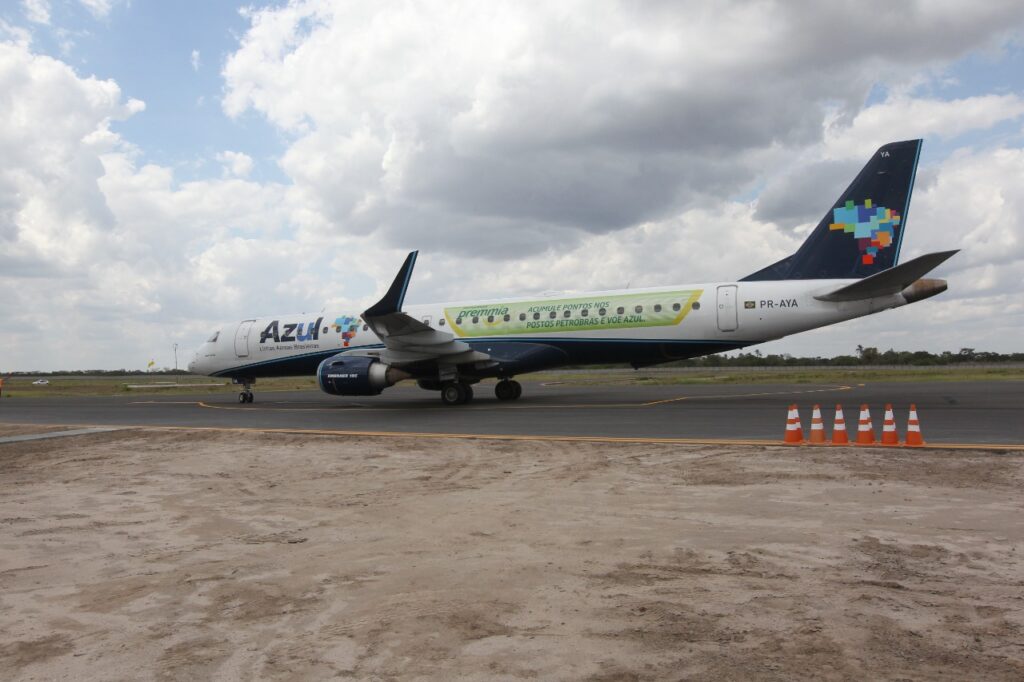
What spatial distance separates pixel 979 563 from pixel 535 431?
932cm

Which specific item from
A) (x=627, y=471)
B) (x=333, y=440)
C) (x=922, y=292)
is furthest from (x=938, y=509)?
(x=922, y=292)

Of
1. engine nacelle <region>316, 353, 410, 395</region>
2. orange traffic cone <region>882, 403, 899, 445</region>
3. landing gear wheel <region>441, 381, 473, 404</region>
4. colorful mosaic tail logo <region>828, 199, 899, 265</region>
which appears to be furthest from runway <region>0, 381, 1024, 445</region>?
colorful mosaic tail logo <region>828, 199, 899, 265</region>

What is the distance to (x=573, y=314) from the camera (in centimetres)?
2075

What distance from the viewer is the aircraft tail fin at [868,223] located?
17.9 metres

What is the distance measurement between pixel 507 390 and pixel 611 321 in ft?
15.1

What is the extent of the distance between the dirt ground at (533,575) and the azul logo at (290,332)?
582 inches

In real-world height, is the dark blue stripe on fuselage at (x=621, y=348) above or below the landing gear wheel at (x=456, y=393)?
above

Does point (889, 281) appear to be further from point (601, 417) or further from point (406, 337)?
point (406, 337)

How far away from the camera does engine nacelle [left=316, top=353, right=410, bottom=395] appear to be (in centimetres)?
1995

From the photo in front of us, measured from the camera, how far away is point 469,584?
4648 millimetres

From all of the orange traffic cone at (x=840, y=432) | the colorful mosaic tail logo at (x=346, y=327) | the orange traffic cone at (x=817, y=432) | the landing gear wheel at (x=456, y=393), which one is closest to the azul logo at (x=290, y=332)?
the colorful mosaic tail logo at (x=346, y=327)

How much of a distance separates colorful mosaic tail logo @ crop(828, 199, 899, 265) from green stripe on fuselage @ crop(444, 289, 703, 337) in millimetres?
4094

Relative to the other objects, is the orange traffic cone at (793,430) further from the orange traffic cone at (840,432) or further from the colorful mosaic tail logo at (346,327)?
the colorful mosaic tail logo at (346,327)

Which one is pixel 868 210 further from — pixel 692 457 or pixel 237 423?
pixel 237 423
